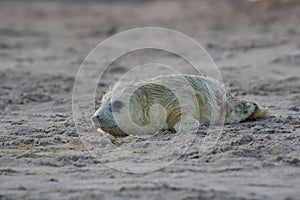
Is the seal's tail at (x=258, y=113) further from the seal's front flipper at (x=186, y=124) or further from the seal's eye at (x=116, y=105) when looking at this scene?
the seal's eye at (x=116, y=105)

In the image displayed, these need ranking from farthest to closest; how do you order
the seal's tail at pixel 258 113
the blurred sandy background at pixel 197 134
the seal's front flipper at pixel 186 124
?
the seal's tail at pixel 258 113 → the seal's front flipper at pixel 186 124 → the blurred sandy background at pixel 197 134

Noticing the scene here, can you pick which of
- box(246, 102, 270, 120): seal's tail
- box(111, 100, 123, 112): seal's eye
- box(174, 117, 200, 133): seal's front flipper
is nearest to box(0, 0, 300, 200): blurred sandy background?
box(246, 102, 270, 120): seal's tail

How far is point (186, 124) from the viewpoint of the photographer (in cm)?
573

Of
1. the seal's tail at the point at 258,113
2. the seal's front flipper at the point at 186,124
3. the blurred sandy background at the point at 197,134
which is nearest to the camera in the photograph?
the blurred sandy background at the point at 197,134

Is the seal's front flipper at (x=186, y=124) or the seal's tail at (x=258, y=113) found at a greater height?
the seal's tail at (x=258, y=113)

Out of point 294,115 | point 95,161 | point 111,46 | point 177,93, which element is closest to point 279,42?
point 111,46

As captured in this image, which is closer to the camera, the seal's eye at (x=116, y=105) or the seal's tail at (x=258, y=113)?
the seal's eye at (x=116, y=105)

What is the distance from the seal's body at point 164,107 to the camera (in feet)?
18.8

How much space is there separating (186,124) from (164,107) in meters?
0.24

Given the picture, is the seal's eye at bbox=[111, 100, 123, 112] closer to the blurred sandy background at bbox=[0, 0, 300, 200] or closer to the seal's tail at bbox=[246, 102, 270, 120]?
the blurred sandy background at bbox=[0, 0, 300, 200]

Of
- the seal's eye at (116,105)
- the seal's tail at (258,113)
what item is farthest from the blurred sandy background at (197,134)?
the seal's eye at (116,105)

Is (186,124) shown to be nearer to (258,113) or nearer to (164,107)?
(164,107)

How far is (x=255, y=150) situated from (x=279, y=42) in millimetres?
7220

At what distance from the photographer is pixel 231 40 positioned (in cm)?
1343
